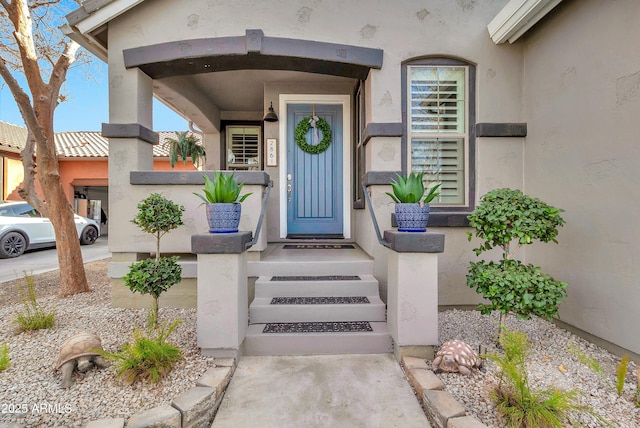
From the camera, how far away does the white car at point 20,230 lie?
7387 mm

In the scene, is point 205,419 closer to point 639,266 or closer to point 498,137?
point 639,266

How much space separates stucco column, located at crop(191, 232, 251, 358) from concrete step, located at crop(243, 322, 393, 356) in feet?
0.63

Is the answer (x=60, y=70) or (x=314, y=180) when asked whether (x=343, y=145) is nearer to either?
(x=314, y=180)

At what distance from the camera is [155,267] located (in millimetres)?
2678

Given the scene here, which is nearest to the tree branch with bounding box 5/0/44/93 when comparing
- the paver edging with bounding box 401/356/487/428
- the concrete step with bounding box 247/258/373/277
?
the concrete step with bounding box 247/258/373/277

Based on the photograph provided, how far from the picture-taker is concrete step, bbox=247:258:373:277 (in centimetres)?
321

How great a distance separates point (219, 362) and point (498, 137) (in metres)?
3.53

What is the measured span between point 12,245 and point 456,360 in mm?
9978

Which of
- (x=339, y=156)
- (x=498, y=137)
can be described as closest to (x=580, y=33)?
(x=498, y=137)

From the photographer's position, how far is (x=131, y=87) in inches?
137

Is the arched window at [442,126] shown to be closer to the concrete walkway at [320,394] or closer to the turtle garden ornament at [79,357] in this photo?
the concrete walkway at [320,394]

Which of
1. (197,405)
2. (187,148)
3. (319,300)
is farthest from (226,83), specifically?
(197,405)

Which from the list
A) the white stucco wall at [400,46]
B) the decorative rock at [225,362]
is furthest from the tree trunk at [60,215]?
the decorative rock at [225,362]

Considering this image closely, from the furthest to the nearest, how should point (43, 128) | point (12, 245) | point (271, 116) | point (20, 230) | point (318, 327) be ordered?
point (20, 230)
point (12, 245)
point (271, 116)
point (43, 128)
point (318, 327)
